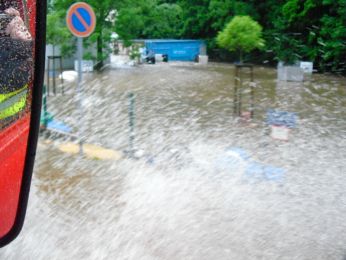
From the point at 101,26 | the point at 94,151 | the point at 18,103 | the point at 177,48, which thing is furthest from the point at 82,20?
the point at 177,48

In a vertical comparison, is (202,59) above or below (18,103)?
above

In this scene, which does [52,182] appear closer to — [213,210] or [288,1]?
[213,210]

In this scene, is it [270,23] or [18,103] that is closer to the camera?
[18,103]

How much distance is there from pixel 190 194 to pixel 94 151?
227 centimetres

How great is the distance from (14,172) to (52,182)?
4.89m

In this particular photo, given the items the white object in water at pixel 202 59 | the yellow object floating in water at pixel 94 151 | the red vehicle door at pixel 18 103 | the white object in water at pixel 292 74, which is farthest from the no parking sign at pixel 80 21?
A: the white object in water at pixel 202 59

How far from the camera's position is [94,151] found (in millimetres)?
7152

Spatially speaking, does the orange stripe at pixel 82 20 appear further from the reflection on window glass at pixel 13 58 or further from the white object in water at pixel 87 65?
the white object in water at pixel 87 65

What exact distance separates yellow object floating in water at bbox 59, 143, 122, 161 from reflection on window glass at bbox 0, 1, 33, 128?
19.4ft

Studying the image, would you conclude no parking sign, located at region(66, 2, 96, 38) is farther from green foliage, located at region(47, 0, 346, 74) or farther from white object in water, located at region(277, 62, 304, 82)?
white object in water, located at region(277, 62, 304, 82)

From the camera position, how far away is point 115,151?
23.6 feet

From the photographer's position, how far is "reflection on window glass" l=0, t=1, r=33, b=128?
0.90 metres

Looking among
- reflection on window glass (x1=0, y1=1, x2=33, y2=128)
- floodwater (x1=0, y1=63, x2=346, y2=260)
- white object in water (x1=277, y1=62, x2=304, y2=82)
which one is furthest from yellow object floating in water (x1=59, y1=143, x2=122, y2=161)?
white object in water (x1=277, y1=62, x2=304, y2=82)

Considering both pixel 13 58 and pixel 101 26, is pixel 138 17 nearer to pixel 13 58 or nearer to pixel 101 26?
pixel 101 26
